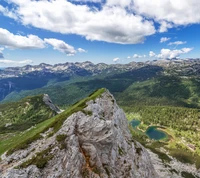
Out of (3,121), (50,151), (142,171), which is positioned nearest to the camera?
(50,151)

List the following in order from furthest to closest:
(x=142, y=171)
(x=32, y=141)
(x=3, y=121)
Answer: (x=3, y=121) → (x=142, y=171) → (x=32, y=141)

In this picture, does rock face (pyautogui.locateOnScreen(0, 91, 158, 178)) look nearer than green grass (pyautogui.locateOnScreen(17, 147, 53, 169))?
No

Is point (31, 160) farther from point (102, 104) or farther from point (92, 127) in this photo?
point (102, 104)

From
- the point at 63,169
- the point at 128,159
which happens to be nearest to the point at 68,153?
the point at 63,169

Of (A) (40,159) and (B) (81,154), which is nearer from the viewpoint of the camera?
(A) (40,159)

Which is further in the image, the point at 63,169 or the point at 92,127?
the point at 92,127

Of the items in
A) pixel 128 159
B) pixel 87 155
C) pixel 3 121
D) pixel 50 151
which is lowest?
pixel 3 121

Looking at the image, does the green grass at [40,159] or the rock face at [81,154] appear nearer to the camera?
the green grass at [40,159]

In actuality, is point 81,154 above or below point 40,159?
below
